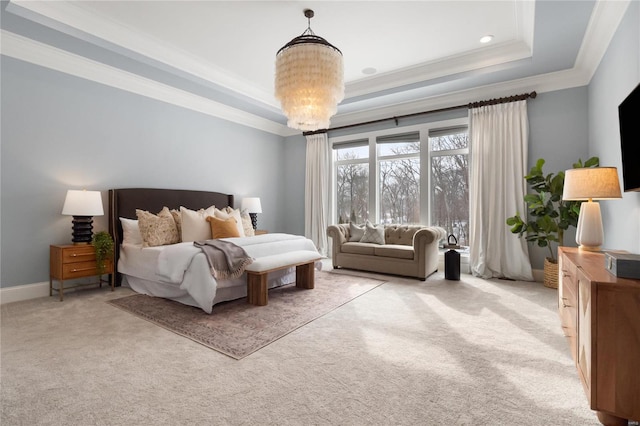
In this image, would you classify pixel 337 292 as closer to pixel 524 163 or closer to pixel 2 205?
pixel 524 163

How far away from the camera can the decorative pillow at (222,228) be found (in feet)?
13.9

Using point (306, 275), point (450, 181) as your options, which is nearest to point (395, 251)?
point (306, 275)

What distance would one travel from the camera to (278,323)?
2828 mm

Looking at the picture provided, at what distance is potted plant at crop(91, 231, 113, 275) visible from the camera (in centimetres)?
372

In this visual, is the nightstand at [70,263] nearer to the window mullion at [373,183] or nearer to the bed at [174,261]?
the bed at [174,261]

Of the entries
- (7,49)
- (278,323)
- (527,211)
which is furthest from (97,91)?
(527,211)

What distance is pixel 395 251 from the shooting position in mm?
4734

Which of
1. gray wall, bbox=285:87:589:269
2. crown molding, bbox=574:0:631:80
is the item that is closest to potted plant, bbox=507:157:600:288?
gray wall, bbox=285:87:589:269

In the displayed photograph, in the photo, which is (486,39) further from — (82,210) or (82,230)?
(82,230)

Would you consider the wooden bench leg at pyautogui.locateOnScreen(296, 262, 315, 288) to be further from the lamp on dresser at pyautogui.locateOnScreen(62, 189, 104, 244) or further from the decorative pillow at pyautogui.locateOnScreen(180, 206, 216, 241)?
the lamp on dresser at pyautogui.locateOnScreen(62, 189, 104, 244)

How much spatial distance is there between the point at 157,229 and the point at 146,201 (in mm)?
769

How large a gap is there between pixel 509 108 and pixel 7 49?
635 cm

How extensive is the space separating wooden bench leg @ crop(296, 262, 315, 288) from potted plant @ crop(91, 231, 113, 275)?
2.31 m

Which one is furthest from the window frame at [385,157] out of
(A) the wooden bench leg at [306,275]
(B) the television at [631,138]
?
(B) the television at [631,138]
